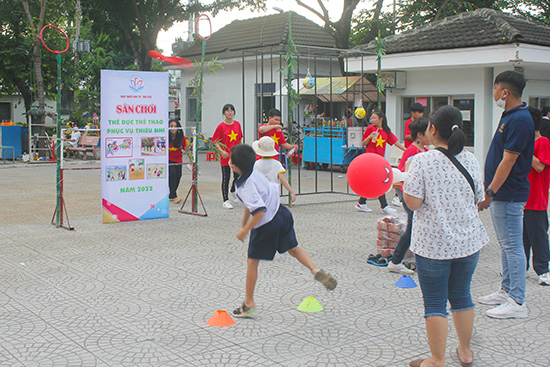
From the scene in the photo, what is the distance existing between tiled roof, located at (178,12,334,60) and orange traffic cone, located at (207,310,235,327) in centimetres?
2046

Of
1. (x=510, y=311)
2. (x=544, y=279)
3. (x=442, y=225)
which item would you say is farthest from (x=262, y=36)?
(x=442, y=225)

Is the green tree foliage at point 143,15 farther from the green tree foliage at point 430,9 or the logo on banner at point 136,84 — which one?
the logo on banner at point 136,84

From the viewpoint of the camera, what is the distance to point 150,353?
14.1 ft

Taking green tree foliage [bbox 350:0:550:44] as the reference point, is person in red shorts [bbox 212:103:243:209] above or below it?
below

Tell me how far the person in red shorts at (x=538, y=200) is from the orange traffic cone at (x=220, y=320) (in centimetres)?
299

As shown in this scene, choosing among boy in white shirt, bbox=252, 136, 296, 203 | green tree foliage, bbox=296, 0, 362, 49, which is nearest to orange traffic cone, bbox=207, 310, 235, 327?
boy in white shirt, bbox=252, 136, 296, 203

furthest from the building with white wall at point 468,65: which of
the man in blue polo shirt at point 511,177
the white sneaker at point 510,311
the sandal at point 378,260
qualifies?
the white sneaker at point 510,311

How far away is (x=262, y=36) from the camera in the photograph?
2686 centimetres

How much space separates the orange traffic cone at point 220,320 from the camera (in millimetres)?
4898

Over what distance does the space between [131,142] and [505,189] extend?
6.07 metres

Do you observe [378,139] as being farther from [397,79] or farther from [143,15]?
[143,15]

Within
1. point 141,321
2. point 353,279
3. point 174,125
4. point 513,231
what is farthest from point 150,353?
point 174,125

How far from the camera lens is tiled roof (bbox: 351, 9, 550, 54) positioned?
14.5 m

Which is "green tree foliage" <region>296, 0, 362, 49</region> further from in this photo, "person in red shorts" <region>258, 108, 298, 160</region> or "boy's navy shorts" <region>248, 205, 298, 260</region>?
"boy's navy shorts" <region>248, 205, 298, 260</region>
